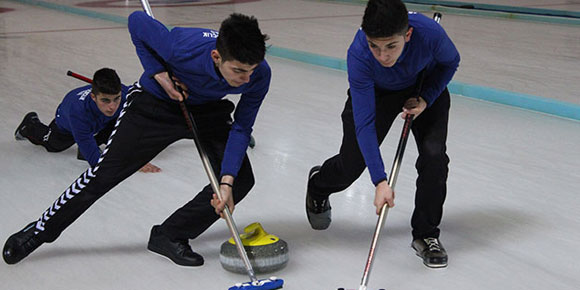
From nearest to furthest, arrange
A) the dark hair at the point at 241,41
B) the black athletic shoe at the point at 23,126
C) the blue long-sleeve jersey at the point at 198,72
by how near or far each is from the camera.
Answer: the dark hair at the point at 241,41 < the blue long-sleeve jersey at the point at 198,72 < the black athletic shoe at the point at 23,126

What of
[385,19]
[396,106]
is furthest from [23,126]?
[385,19]

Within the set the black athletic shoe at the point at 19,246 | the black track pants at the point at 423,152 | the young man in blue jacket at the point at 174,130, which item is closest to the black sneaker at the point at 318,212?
the black track pants at the point at 423,152

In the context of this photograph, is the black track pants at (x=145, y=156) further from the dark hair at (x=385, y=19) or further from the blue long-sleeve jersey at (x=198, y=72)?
the dark hair at (x=385, y=19)

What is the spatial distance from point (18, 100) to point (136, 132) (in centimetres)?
256

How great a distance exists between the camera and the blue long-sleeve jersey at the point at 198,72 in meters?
2.24

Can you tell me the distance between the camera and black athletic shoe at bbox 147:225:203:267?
237 cm

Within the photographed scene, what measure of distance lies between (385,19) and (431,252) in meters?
0.77

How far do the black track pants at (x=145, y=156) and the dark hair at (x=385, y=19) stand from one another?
60cm

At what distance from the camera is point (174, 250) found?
93.8 inches

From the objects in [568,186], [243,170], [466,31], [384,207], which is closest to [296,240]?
[243,170]

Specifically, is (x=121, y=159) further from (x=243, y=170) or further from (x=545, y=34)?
(x=545, y=34)

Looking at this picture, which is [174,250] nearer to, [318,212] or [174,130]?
[174,130]

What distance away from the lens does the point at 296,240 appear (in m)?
2.59

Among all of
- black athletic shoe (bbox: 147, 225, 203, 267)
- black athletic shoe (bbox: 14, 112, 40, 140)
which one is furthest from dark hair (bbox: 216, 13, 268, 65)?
black athletic shoe (bbox: 14, 112, 40, 140)
